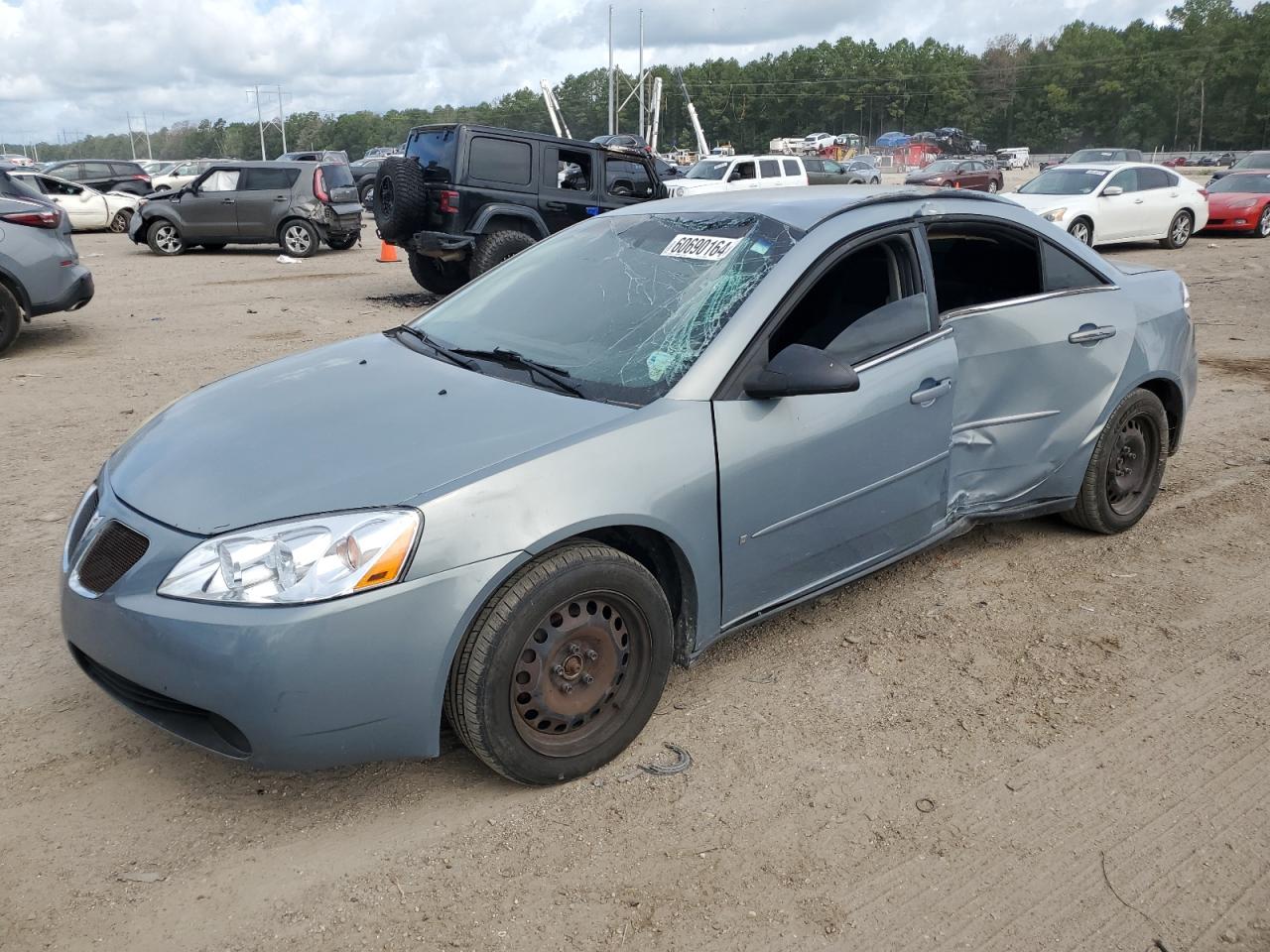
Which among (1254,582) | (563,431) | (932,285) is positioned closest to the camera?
(563,431)

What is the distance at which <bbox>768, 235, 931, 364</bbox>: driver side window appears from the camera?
3611mm

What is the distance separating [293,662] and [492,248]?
32.0ft

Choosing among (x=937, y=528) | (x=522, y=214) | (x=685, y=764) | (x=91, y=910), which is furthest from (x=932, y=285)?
(x=522, y=214)

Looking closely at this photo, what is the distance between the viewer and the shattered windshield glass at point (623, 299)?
3.33 metres

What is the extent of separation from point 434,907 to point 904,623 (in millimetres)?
2193

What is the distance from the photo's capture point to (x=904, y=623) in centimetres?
404

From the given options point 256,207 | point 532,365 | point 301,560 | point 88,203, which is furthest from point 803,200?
point 88,203

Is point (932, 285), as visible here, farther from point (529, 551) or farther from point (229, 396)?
point (229, 396)

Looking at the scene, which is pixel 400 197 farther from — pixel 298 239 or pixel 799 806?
pixel 799 806

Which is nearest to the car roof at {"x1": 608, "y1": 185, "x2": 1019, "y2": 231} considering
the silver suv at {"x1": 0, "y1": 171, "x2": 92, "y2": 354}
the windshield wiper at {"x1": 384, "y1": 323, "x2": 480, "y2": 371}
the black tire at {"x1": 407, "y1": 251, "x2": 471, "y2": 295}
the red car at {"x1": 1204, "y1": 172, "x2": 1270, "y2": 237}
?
the windshield wiper at {"x1": 384, "y1": 323, "x2": 480, "y2": 371}

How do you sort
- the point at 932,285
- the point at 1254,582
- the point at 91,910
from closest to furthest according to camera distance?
the point at 91,910, the point at 932,285, the point at 1254,582

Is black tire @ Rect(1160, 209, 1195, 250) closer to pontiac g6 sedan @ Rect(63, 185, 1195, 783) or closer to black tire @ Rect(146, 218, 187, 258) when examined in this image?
pontiac g6 sedan @ Rect(63, 185, 1195, 783)

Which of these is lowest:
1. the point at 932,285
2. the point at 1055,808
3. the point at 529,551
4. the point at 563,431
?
the point at 1055,808

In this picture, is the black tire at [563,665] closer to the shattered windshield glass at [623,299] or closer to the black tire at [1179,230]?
the shattered windshield glass at [623,299]
